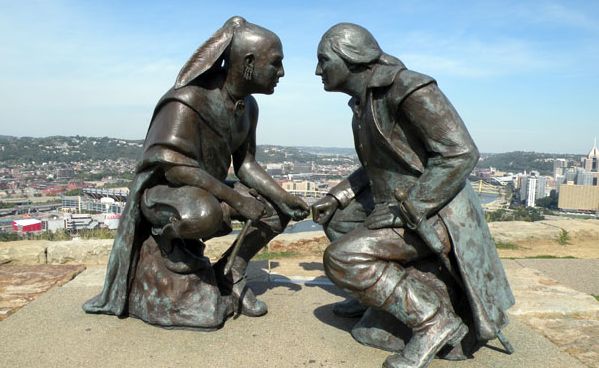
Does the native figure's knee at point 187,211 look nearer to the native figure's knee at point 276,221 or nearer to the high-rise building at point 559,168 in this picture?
the native figure's knee at point 276,221

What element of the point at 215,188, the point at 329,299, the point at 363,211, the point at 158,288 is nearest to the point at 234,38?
the point at 215,188

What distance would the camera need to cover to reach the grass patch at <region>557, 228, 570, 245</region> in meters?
7.14

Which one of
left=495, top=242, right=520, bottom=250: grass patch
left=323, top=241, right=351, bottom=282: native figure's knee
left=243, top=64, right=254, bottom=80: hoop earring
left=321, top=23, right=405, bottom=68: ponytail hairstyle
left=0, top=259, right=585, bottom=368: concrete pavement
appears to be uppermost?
left=321, top=23, right=405, bottom=68: ponytail hairstyle

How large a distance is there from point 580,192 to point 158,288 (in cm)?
2007

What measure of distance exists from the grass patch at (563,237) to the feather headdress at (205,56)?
585 cm

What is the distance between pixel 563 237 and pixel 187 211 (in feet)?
19.9

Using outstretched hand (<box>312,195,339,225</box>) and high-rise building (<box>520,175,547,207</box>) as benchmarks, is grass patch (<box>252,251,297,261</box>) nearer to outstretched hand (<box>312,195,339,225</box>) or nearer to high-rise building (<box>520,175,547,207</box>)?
outstretched hand (<box>312,195,339,225</box>)

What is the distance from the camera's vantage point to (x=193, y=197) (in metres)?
3.05

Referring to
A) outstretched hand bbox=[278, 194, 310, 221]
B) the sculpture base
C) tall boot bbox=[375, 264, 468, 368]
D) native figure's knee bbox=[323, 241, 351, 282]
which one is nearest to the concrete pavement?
the sculpture base

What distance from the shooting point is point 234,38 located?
324cm

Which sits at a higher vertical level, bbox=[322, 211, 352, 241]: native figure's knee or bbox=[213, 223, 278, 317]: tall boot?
bbox=[322, 211, 352, 241]: native figure's knee

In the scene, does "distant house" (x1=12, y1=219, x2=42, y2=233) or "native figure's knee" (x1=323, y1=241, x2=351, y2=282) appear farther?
"distant house" (x1=12, y1=219, x2=42, y2=233)

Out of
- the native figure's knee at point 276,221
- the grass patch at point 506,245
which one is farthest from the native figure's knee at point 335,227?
the grass patch at point 506,245

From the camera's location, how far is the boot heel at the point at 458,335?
273 centimetres
